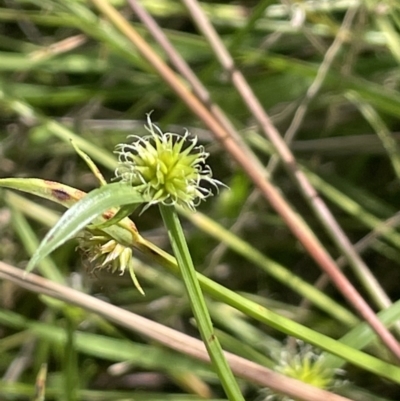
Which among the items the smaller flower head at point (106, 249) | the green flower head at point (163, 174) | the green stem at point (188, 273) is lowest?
the green stem at point (188, 273)

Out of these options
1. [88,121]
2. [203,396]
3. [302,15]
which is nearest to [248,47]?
[302,15]

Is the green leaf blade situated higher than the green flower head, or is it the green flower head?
the green flower head

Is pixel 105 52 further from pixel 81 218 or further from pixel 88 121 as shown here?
pixel 81 218

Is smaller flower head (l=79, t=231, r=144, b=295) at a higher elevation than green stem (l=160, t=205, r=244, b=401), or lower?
higher

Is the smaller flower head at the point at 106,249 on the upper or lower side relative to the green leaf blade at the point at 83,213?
upper

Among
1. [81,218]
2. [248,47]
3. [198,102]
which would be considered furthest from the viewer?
[248,47]

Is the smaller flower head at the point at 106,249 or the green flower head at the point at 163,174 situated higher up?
the green flower head at the point at 163,174

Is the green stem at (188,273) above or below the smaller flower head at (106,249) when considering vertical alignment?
below

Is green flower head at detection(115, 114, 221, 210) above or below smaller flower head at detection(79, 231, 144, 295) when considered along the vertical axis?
above

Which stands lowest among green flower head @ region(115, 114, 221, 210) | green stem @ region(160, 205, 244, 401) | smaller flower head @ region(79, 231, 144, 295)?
green stem @ region(160, 205, 244, 401)

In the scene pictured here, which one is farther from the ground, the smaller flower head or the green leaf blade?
the smaller flower head

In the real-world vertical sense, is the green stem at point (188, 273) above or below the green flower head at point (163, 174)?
below
